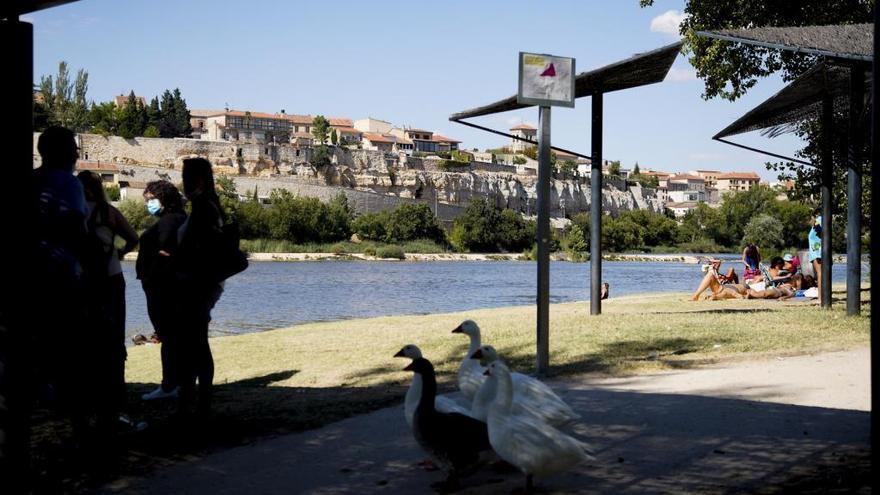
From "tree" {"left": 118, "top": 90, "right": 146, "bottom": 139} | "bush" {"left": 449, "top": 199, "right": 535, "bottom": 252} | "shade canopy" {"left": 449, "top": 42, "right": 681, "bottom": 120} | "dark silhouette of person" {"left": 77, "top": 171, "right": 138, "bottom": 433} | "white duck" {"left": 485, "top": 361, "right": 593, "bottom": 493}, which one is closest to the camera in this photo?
"white duck" {"left": 485, "top": 361, "right": 593, "bottom": 493}

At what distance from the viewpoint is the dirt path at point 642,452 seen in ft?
13.7

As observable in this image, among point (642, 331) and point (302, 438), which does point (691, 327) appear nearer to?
point (642, 331)

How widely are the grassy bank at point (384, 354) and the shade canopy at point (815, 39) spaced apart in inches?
118

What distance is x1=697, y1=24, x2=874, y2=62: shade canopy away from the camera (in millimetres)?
9789

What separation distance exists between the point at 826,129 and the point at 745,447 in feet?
33.3

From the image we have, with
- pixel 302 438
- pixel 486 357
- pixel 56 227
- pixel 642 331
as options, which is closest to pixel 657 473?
pixel 486 357

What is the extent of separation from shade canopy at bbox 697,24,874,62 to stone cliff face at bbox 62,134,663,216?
95.8 meters

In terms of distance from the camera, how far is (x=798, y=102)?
13539mm

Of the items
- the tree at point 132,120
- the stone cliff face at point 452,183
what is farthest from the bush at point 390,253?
the tree at point 132,120

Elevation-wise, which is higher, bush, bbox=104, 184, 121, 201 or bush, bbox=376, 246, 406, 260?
bush, bbox=104, 184, 121, 201

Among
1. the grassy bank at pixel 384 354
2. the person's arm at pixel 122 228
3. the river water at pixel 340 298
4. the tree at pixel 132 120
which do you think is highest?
the tree at pixel 132 120

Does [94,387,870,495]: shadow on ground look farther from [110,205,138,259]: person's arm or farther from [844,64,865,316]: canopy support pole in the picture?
[844,64,865,316]: canopy support pole

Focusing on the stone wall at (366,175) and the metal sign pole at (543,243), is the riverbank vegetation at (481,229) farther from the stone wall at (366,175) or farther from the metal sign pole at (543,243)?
the metal sign pole at (543,243)

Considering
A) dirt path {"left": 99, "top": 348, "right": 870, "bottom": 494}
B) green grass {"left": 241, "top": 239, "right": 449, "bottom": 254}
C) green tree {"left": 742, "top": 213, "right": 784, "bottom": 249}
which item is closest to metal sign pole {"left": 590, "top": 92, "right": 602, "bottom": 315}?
dirt path {"left": 99, "top": 348, "right": 870, "bottom": 494}
